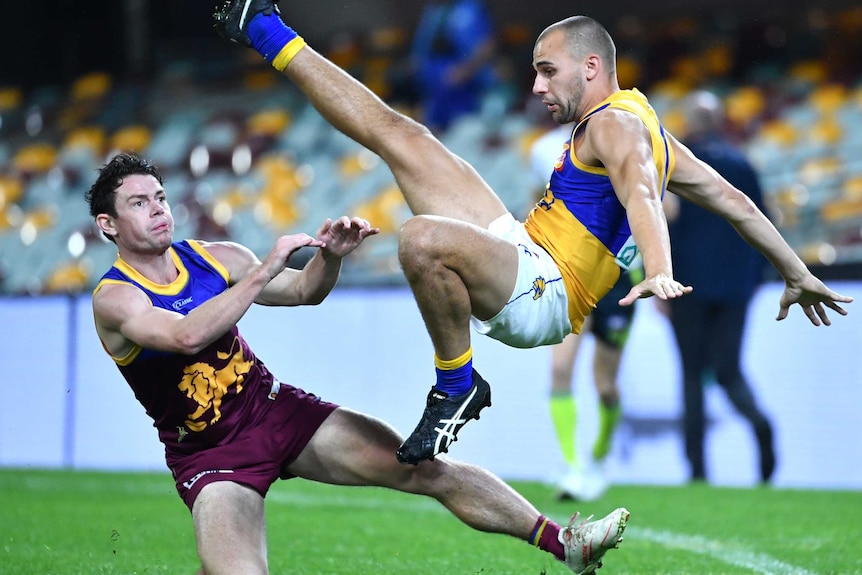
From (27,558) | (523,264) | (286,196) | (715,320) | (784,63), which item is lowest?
(27,558)

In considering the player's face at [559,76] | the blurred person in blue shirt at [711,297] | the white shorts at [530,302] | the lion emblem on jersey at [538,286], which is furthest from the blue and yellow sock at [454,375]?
the blurred person in blue shirt at [711,297]

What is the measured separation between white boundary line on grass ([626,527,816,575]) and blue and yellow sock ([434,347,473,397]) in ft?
5.31

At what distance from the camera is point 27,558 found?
5.27 m

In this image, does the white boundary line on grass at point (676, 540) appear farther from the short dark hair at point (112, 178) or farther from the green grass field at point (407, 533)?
the short dark hair at point (112, 178)

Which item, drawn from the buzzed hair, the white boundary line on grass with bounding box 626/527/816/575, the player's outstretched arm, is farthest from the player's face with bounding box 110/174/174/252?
the white boundary line on grass with bounding box 626/527/816/575

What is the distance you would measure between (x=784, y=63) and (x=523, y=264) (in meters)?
9.62

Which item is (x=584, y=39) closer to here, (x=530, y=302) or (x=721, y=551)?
(x=530, y=302)

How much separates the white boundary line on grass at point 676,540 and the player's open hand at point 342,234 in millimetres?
2153

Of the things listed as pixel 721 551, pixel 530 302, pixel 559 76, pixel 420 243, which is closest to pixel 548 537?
pixel 530 302

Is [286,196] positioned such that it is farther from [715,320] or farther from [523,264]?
[523,264]

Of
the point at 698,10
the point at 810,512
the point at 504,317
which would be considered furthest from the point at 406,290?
the point at 698,10

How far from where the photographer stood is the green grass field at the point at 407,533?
5.04 m

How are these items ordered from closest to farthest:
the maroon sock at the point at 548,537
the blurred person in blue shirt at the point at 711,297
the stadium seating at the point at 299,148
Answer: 1. the maroon sock at the point at 548,537
2. the blurred person in blue shirt at the point at 711,297
3. the stadium seating at the point at 299,148

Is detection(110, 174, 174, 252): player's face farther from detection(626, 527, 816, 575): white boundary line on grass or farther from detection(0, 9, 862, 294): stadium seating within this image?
Result: detection(0, 9, 862, 294): stadium seating
